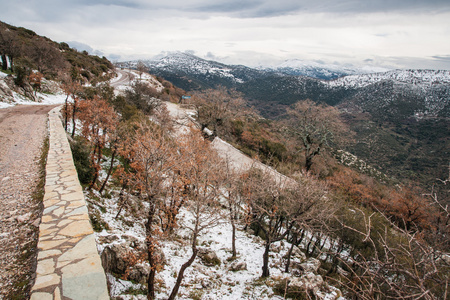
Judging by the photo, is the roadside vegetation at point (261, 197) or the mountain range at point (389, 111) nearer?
the roadside vegetation at point (261, 197)

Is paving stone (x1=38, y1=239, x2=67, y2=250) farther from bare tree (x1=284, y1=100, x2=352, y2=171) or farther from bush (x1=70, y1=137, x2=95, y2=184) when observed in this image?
bare tree (x1=284, y1=100, x2=352, y2=171)

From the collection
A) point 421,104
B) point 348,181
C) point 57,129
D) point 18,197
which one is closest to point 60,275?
point 18,197

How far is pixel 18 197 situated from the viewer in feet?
18.7

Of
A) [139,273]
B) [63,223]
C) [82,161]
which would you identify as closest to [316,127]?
[139,273]

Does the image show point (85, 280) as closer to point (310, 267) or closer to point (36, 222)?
point (36, 222)

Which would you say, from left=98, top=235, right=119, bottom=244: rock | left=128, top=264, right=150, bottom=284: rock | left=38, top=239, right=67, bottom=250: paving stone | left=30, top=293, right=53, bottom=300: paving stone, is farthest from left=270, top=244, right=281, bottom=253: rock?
left=30, top=293, right=53, bottom=300: paving stone

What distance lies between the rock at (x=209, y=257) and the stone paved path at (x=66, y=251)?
7735mm

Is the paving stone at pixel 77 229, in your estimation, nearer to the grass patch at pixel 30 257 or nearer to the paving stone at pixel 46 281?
the grass patch at pixel 30 257

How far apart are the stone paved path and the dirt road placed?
31 centimetres

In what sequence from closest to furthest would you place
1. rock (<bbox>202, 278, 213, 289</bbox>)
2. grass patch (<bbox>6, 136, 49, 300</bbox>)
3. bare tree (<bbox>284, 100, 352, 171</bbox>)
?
grass patch (<bbox>6, 136, 49, 300</bbox>) < rock (<bbox>202, 278, 213, 289</bbox>) < bare tree (<bbox>284, 100, 352, 171</bbox>)

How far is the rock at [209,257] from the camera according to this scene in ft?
36.6

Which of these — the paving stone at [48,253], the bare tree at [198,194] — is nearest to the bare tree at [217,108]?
the bare tree at [198,194]

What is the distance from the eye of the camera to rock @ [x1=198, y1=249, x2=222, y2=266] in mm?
11163

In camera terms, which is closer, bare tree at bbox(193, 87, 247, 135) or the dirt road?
the dirt road
